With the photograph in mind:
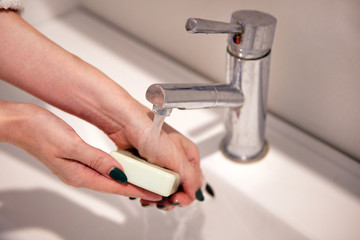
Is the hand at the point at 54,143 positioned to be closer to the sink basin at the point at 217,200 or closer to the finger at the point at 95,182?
the finger at the point at 95,182

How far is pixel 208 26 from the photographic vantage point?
0.37m

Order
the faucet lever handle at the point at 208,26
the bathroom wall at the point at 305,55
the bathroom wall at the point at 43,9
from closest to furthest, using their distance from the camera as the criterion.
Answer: the faucet lever handle at the point at 208,26 → the bathroom wall at the point at 305,55 → the bathroom wall at the point at 43,9

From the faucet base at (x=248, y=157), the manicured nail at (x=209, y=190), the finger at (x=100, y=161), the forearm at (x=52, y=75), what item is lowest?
the manicured nail at (x=209, y=190)

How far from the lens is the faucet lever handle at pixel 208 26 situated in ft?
1.19

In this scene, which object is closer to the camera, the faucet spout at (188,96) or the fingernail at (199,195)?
the faucet spout at (188,96)

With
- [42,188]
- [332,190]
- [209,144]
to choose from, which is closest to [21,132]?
[42,188]

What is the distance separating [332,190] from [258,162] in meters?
0.10

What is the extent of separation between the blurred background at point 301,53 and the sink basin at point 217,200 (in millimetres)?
33

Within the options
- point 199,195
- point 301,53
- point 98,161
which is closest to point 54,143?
point 98,161

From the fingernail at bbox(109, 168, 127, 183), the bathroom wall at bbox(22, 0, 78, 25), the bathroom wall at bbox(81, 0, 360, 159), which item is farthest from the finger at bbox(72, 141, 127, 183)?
the bathroom wall at bbox(22, 0, 78, 25)

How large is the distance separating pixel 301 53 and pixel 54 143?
1.02 feet

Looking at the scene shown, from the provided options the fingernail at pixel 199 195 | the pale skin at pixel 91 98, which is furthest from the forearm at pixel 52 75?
the fingernail at pixel 199 195

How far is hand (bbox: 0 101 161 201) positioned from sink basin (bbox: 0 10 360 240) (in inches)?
4.0

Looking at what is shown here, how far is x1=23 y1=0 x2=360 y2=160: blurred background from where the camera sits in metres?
0.47
